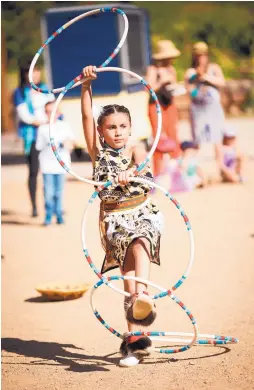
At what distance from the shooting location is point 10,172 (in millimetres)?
17031

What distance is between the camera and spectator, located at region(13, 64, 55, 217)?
12188 mm

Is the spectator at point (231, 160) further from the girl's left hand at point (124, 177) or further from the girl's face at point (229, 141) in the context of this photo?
the girl's left hand at point (124, 177)

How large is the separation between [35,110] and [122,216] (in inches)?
257

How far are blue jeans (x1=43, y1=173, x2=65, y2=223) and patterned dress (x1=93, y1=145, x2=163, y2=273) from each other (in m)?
5.23

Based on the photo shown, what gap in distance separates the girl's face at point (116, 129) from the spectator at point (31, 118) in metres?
5.76

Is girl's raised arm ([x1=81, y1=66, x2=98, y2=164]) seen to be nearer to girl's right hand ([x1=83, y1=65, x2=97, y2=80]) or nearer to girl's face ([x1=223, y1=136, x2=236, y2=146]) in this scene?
girl's right hand ([x1=83, y1=65, x2=97, y2=80])

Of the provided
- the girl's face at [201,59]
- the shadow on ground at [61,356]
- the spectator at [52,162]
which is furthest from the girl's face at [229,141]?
the shadow on ground at [61,356]

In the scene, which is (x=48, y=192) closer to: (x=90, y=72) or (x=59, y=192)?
(x=59, y=192)

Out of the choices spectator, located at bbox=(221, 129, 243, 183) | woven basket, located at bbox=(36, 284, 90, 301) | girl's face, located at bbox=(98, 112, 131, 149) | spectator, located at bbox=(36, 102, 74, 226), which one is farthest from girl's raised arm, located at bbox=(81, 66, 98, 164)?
spectator, located at bbox=(221, 129, 243, 183)

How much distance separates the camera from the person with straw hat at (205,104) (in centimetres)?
1398

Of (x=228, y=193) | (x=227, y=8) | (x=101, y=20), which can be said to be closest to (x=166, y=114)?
(x=228, y=193)

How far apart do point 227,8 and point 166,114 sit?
17.7m

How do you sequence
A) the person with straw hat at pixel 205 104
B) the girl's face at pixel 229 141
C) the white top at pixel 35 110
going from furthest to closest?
1. the girl's face at pixel 229 141
2. the person with straw hat at pixel 205 104
3. the white top at pixel 35 110

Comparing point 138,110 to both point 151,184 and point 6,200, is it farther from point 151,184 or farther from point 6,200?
point 151,184
